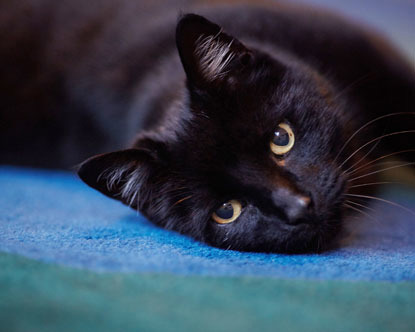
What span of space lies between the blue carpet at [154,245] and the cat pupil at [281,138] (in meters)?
0.27

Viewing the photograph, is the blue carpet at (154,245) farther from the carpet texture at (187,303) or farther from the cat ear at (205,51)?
the cat ear at (205,51)

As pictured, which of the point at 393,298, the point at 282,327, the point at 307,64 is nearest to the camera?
the point at 282,327

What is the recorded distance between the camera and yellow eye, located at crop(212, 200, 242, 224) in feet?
3.53

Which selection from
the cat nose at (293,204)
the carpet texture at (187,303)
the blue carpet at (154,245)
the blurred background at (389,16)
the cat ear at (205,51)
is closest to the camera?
the carpet texture at (187,303)

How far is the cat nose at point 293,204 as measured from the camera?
0.94m

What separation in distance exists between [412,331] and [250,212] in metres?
0.49

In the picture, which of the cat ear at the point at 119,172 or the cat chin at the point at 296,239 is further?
the cat ear at the point at 119,172

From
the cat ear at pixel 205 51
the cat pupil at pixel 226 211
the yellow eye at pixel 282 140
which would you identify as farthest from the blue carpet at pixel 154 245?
the cat ear at pixel 205 51

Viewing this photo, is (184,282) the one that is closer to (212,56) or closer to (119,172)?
(119,172)

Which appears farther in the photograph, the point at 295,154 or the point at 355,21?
the point at 355,21

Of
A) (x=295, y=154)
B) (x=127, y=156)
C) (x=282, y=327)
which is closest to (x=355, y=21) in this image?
(x=295, y=154)

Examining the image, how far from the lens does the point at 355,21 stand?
1465mm

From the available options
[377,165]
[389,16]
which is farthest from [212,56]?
[389,16]

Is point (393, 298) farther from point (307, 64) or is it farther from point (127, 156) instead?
point (307, 64)
